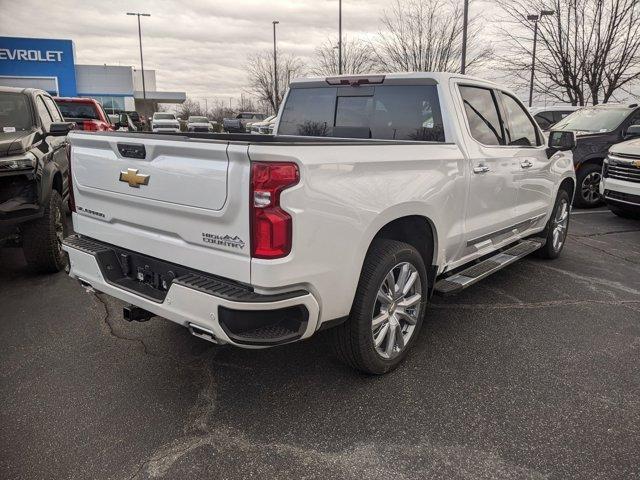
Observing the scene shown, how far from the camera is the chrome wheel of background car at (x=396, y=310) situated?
10.0 feet

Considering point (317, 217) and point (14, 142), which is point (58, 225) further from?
point (317, 217)

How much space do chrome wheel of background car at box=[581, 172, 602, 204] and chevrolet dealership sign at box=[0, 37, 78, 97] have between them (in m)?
37.5

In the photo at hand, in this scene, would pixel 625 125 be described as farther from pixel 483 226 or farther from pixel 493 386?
pixel 493 386

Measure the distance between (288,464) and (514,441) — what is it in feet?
Result: 3.79

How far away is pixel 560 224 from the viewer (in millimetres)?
5902

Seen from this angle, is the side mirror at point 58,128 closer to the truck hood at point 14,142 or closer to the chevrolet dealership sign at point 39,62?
the truck hood at point 14,142

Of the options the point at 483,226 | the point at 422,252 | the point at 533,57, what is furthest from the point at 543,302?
the point at 533,57

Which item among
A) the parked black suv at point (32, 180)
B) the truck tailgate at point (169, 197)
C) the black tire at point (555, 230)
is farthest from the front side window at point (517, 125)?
the parked black suv at point (32, 180)

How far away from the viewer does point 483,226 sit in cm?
399

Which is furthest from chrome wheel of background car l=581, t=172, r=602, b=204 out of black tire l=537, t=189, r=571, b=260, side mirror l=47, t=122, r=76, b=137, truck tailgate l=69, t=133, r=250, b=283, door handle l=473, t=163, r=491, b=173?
truck tailgate l=69, t=133, r=250, b=283

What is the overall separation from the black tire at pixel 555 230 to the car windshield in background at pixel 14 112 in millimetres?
5922

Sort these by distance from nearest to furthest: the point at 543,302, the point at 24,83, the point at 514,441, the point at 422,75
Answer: the point at 514,441
the point at 422,75
the point at 543,302
the point at 24,83

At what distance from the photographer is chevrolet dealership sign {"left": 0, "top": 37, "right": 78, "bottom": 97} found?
36.2m

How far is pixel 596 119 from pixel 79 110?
11109mm
